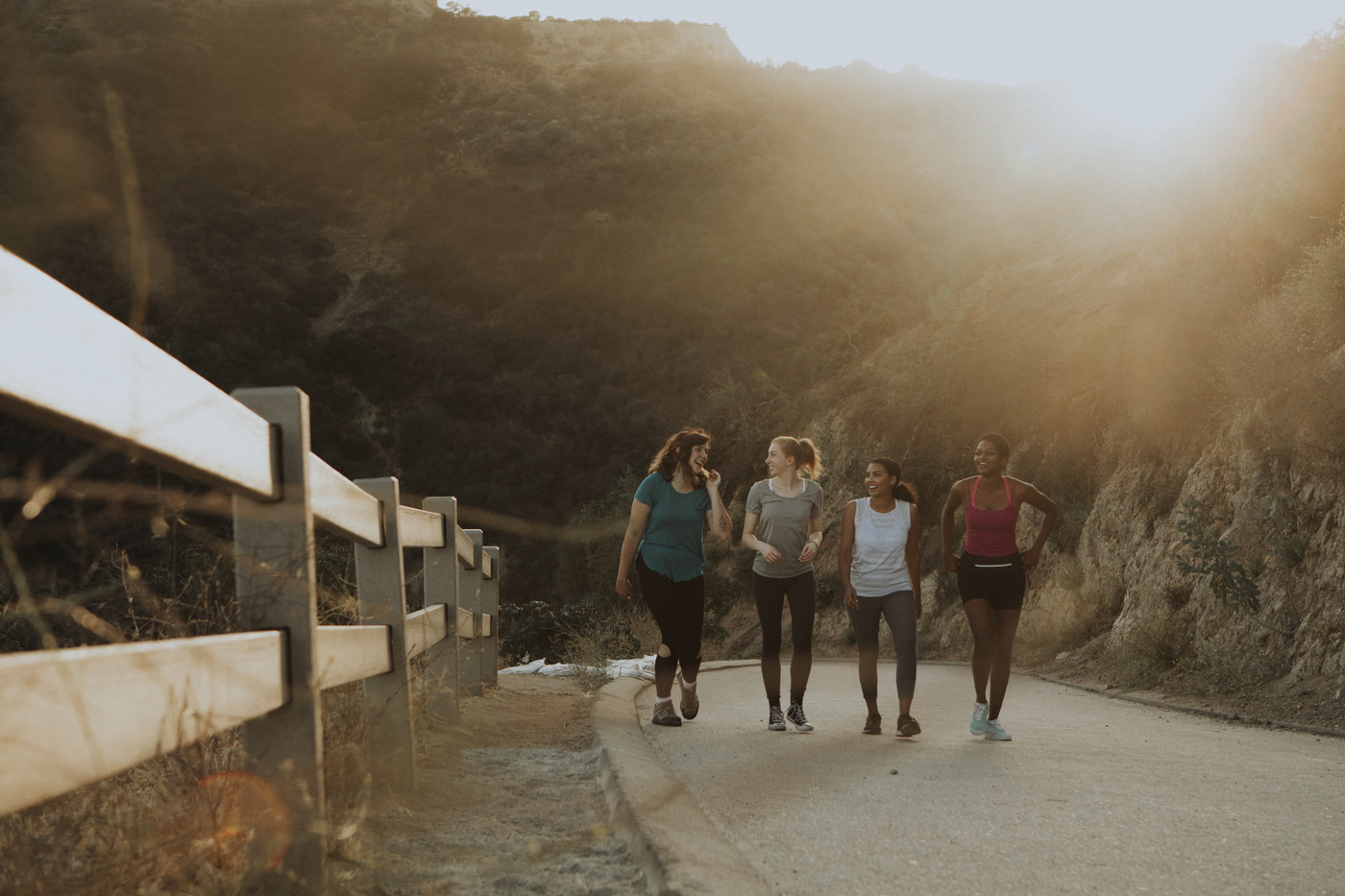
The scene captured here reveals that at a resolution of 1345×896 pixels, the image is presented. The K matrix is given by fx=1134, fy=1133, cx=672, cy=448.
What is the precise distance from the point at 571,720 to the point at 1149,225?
87.3ft

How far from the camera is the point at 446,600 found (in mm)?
6453

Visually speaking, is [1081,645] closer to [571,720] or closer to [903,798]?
[571,720]

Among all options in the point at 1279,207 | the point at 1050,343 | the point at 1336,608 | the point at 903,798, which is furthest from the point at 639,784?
the point at 1050,343

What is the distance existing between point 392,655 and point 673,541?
3823 mm

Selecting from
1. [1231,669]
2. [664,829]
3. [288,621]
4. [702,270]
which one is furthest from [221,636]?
[702,270]

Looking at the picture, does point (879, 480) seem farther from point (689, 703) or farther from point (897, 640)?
point (689, 703)

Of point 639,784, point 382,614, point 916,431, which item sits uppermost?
point 916,431

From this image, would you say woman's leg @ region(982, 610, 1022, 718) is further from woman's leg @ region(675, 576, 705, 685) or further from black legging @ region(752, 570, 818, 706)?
woman's leg @ region(675, 576, 705, 685)

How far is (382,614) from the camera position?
170 inches

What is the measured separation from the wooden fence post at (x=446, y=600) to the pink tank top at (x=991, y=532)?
3.51m

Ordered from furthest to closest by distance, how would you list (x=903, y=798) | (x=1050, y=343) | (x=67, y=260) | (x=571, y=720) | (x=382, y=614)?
(x=67, y=260) < (x=1050, y=343) < (x=571, y=720) < (x=903, y=798) < (x=382, y=614)

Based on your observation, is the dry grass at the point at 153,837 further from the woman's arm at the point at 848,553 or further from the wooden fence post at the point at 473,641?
the woman's arm at the point at 848,553

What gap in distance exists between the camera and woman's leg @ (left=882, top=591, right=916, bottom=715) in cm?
771

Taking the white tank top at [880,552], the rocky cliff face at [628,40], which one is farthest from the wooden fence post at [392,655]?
the rocky cliff face at [628,40]
